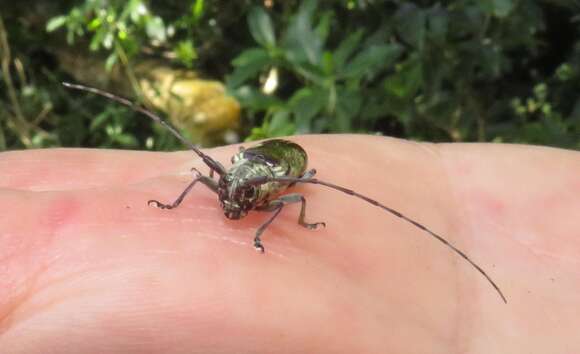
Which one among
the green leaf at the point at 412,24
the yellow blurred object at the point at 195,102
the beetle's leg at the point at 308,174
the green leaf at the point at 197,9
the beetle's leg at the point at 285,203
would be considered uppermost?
the green leaf at the point at 412,24

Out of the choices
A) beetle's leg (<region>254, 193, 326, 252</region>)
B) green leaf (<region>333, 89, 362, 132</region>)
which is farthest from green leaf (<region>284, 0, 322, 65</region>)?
beetle's leg (<region>254, 193, 326, 252</region>)

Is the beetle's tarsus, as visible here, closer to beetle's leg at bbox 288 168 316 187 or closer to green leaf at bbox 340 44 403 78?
beetle's leg at bbox 288 168 316 187

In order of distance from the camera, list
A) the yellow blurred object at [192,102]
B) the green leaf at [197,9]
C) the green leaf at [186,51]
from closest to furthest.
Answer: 1. the green leaf at [197,9]
2. the green leaf at [186,51]
3. the yellow blurred object at [192,102]

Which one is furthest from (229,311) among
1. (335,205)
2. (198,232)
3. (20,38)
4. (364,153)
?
(20,38)

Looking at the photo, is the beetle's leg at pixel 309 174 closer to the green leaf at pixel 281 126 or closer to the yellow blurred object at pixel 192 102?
the green leaf at pixel 281 126

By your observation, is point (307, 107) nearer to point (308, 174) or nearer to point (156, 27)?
point (308, 174)

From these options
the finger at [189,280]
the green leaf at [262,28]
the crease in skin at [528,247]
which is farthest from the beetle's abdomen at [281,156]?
the green leaf at [262,28]

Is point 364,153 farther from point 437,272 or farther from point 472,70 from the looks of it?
point 472,70
